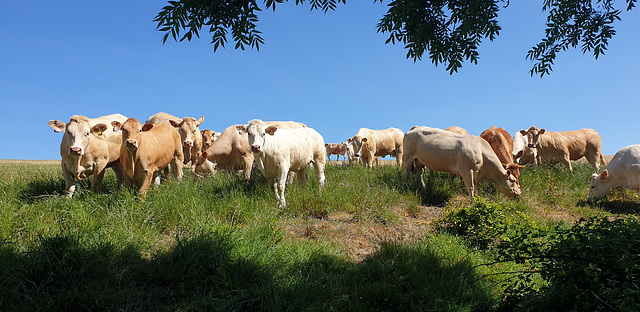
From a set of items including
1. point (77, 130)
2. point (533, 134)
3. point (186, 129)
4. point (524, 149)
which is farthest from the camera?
point (524, 149)

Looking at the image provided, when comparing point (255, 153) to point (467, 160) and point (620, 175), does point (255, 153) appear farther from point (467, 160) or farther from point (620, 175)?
point (620, 175)

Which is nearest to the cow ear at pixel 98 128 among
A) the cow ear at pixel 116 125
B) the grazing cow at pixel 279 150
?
the cow ear at pixel 116 125

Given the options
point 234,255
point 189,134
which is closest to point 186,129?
point 189,134

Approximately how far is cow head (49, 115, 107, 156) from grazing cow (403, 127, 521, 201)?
844cm

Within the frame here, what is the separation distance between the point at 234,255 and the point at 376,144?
1627 cm

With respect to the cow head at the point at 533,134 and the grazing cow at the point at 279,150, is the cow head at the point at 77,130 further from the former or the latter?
the cow head at the point at 533,134

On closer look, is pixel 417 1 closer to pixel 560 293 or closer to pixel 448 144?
pixel 560 293

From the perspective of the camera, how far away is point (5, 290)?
4.50 m

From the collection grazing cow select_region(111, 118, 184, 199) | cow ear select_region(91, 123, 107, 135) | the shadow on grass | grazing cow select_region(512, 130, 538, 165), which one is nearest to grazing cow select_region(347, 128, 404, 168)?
grazing cow select_region(512, 130, 538, 165)

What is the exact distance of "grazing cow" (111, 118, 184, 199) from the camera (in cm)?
789

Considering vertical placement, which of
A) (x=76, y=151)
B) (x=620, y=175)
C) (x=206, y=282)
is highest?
(x=76, y=151)

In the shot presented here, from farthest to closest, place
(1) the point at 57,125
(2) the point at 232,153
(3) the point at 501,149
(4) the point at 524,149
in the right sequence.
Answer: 1. (4) the point at 524,149
2. (2) the point at 232,153
3. (3) the point at 501,149
4. (1) the point at 57,125

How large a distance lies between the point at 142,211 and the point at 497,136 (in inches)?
410

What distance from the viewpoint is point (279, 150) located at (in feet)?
30.0
